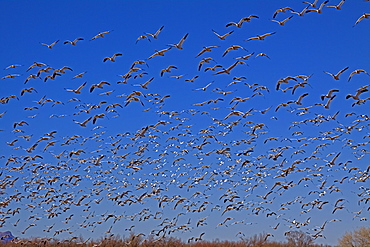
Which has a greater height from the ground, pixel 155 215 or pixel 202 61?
pixel 202 61

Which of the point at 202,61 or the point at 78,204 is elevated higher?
the point at 202,61

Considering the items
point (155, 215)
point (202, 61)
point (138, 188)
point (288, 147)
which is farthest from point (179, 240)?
point (202, 61)

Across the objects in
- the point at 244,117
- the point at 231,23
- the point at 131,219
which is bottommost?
the point at 131,219

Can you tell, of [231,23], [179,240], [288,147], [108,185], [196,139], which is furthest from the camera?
[179,240]

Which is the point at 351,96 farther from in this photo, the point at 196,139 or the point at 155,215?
the point at 155,215

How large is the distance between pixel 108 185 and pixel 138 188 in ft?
11.0

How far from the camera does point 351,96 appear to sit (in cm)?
3041

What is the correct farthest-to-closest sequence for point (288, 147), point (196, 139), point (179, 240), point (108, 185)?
1. point (179, 240)
2. point (108, 185)
3. point (196, 139)
4. point (288, 147)

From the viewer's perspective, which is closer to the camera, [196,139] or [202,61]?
[202,61]

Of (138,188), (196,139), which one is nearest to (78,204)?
(138,188)

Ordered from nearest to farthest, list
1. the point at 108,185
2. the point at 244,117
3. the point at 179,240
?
the point at 244,117, the point at 108,185, the point at 179,240

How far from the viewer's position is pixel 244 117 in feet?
111

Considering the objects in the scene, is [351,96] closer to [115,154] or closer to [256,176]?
[256,176]

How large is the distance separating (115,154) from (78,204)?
7260mm
